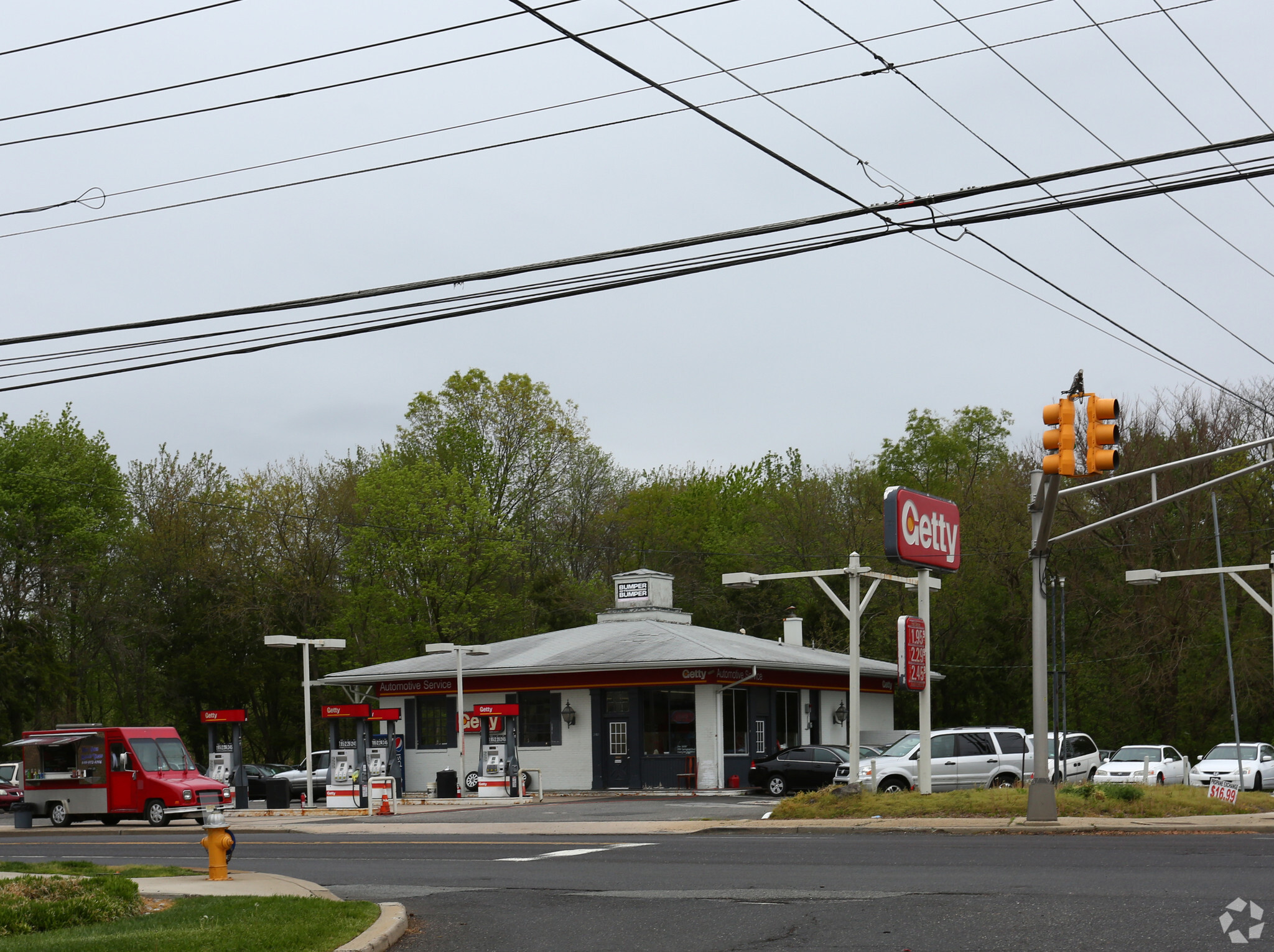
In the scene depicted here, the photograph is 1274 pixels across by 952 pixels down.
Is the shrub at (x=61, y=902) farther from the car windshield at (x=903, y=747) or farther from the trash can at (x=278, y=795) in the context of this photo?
the trash can at (x=278, y=795)

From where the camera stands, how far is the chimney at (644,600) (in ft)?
150

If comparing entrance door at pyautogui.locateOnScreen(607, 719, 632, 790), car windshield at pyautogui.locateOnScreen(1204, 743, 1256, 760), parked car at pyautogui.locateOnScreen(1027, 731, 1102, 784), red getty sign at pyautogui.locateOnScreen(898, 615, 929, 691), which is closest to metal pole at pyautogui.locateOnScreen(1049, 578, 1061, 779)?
parked car at pyautogui.locateOnScreen(1027, 731, 1102, 784)

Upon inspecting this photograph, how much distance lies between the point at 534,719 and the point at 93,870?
24743mm

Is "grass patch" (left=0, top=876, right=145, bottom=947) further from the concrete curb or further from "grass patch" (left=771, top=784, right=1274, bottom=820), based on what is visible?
"grass patch" (left=771, top=784, right=1274, bottom=820)

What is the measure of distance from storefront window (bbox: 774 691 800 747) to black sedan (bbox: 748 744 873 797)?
4.62 meters

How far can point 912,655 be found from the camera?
27.4m

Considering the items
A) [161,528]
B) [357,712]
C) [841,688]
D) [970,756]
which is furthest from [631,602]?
[161,528]

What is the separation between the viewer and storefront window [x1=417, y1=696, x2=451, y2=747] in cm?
4306

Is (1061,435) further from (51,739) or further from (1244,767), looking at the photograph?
(51,739)

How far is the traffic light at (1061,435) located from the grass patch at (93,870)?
37.9 ft

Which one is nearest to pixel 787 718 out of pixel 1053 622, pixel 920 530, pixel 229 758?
pixel 1053 622

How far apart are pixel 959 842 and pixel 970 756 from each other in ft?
42.1

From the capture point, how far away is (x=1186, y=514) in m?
47.8

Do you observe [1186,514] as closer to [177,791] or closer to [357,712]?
[357,712]
